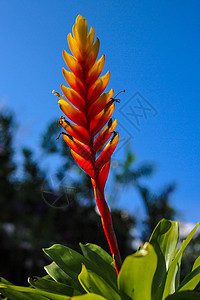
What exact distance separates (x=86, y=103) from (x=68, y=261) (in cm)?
26

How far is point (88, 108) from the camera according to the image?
1.53 feet

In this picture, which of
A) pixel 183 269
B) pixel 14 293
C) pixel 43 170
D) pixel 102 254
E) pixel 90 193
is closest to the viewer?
pixel 14 293

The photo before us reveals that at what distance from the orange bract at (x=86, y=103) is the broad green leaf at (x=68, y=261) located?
0.15m

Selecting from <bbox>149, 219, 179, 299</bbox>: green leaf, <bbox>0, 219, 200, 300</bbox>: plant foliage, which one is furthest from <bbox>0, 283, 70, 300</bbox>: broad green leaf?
<bbox>149, 219, 179, 299</bbox>: green leaf

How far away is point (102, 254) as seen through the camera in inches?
22.1

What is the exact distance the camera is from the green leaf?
472mm

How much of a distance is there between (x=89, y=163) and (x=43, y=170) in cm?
265

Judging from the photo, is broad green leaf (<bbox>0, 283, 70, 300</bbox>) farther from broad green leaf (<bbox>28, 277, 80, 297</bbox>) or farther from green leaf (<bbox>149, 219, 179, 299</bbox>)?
green leaf (<bbox>149, 219, 179, 299</bbox>)

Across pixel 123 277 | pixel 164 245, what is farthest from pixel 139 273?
pixel 164 245

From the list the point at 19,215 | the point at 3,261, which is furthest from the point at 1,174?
the point at 3,261

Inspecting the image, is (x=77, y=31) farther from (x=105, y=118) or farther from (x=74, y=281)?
(x=74, y=281)

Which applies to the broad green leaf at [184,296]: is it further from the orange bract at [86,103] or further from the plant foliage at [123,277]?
the orange bract at [86,103]

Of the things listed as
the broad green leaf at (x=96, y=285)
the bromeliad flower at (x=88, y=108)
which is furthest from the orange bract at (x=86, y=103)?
the broad green leaf at (x=96, y=285)

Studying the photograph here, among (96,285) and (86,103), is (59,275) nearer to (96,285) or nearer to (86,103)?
(96,285)
